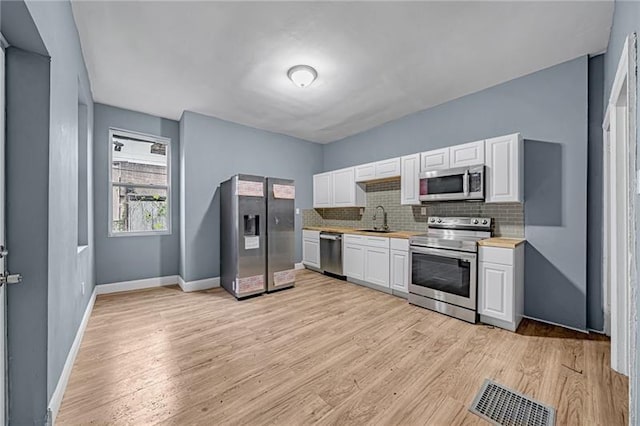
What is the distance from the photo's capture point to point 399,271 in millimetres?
3783

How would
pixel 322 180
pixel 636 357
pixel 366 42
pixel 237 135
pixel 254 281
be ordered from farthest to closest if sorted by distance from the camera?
pixel 322 180
pixel 237 135
pixel 254 281
pixel 366 42
pixel 636 357

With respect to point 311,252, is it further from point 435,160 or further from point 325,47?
point 325,47

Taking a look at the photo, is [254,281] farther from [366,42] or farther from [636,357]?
[636,357]

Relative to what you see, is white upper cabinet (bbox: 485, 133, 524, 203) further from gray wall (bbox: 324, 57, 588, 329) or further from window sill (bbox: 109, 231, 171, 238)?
window sill (bbox: 109, 231, 171, 238)

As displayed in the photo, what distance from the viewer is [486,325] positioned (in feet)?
9.53

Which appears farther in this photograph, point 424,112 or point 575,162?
point 424,112

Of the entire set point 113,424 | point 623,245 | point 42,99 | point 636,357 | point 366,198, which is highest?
point 42,99

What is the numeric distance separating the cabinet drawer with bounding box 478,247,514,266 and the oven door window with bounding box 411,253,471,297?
0.55 ft

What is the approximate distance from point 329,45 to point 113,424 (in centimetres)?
320

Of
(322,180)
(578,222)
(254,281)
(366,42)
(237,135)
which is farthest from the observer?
(322,180)

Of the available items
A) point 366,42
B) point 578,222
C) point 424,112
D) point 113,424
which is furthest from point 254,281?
point 578,222

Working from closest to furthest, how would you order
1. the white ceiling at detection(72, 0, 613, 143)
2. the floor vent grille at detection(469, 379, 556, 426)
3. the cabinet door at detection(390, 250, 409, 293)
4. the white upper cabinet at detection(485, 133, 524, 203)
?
1. the floor vent grille at detection(469, 379, 556, 426)
2. the white ceiling at detection(72, 0, 613, 143)
3. the white upper cabinet at detection(485, 133, 524, 203)
4. the cabinet door at detection(390, 250, 409, 293)

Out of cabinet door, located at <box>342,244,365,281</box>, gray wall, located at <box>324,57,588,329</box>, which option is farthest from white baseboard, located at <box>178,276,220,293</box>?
gray wall, located at <box>324,57,588,329</box>

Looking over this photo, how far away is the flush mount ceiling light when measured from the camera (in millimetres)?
2952
